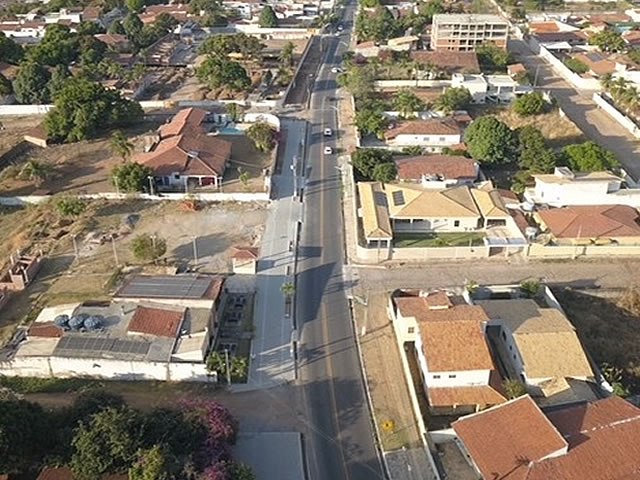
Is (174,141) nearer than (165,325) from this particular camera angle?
No

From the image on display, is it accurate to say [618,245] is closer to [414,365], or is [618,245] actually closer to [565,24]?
[414,365]

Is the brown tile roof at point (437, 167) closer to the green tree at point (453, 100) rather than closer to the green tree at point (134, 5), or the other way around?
the green tree at point (453, 100)

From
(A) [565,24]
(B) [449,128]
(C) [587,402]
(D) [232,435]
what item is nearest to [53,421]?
(D) [232,435]

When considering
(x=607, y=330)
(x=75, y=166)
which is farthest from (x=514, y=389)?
(x=75, y=166)

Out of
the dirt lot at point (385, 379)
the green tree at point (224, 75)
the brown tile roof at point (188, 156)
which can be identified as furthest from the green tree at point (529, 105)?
the dirt lot at point (385, 379)

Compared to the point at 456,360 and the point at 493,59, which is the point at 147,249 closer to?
the point at 456,360

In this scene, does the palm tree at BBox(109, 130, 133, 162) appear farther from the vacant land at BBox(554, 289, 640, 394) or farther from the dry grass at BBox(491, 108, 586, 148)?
the dry grass at BBox(491, 108, 586, 148)
